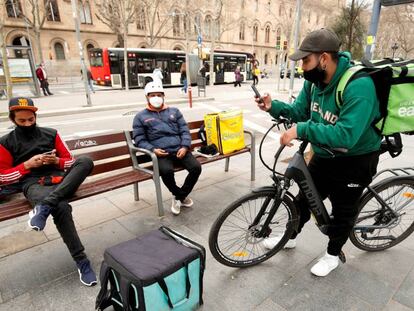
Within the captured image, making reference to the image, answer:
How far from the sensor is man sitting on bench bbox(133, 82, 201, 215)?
3.50m

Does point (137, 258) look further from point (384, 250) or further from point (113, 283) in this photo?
point (384, 250)

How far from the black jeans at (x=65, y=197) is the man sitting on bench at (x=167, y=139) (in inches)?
35.3

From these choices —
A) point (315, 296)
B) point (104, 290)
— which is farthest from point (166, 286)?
point (315, 296)

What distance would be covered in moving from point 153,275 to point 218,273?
892 millimetres

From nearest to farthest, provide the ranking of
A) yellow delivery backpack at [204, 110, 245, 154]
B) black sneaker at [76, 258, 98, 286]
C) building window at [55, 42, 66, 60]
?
black sneaker at [76, 258, 98, 286] < yellow delivery backpack at [204, 110, 245, 154] < building window at [55, 42, 66, 60]

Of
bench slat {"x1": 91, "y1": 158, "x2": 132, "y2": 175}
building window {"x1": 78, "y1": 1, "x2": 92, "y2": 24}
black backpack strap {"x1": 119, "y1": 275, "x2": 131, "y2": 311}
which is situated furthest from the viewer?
building window {"x1": 78, "y1": 1, "x2": 92, "y2": 24}

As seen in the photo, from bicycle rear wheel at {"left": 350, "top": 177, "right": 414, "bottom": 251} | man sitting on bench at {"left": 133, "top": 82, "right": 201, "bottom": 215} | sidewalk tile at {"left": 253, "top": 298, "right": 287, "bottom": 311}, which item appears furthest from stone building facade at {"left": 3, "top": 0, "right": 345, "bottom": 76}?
sidewalk tile at {"left": 253, "top": 298, "right": 287, "bottom": 311}

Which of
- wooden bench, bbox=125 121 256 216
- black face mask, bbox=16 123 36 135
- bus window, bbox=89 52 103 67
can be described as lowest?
wooden bench, bbox=125 121 256 216

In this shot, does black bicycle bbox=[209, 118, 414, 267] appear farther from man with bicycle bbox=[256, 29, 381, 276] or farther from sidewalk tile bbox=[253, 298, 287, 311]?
sidewalk tile bbox=[253, 298, 287, 311]

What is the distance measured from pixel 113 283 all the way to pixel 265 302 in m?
1.10

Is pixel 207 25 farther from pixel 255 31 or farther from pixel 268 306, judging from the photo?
pixel 268 306

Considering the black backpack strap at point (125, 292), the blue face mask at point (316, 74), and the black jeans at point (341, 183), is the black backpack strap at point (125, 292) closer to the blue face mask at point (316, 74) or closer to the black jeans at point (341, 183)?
the black jeans at point (341, 183)

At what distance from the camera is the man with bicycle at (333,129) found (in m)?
1.81

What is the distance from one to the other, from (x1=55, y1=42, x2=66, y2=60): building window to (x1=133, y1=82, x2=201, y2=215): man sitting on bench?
3708 centimetres
